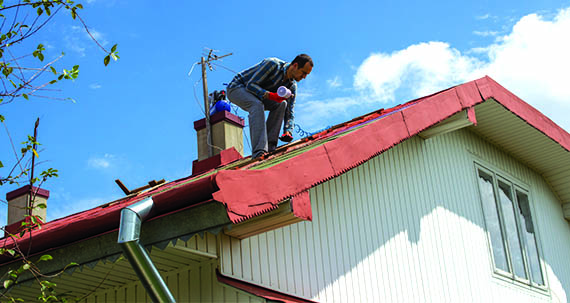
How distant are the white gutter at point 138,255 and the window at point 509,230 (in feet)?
18.0

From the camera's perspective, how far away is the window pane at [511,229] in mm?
9844

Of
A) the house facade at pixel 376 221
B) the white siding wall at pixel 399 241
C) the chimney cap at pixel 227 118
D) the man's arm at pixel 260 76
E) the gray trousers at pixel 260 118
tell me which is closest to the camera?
the house facade at pixel 376 221

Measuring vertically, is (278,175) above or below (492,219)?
below

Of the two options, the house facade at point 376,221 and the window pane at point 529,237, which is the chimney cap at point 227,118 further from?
the window pane at point 529,237

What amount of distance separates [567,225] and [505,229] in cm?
271

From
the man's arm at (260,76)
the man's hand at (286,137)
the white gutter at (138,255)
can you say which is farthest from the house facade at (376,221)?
the man's arm at (260,76)

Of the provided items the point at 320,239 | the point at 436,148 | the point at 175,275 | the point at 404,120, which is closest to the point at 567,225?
the point at 436,148

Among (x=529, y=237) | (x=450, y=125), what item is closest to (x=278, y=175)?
(x=450, y=125)

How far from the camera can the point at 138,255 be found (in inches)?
201

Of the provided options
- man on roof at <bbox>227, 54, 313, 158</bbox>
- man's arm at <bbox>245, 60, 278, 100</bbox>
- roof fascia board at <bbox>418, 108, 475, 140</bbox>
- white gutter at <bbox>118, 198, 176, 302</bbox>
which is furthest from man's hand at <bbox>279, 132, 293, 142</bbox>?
white gutter at <bbox>118, 198, 176, 302</bbox>

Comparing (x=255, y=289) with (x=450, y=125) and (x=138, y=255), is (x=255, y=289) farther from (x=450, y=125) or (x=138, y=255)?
(x=450, y=125)

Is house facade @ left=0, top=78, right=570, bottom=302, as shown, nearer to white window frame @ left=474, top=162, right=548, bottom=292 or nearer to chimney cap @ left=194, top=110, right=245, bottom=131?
white window frame @ left=474, top=162, right=548, bottom=292

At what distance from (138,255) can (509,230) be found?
6400mm

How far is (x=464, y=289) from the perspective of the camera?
8641 millimetres
